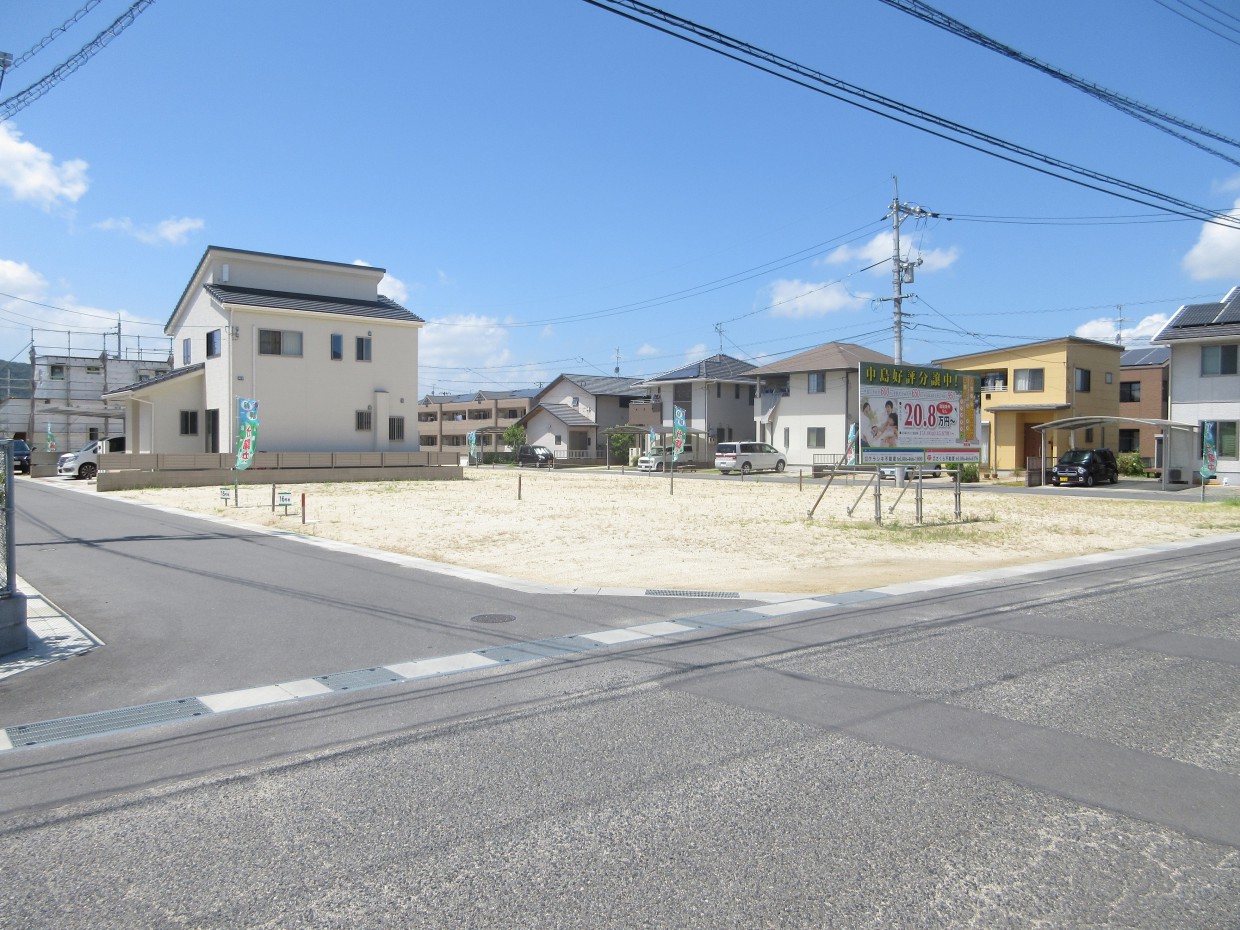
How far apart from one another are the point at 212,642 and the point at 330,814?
14.6 ft

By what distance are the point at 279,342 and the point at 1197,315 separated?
3771 cm

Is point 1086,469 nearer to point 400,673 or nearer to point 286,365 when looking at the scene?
point 286,365

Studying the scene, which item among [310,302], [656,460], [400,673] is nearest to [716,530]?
[400,673]

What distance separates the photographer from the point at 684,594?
402 inches

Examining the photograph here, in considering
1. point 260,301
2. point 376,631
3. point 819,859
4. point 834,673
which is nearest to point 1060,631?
point 834,673

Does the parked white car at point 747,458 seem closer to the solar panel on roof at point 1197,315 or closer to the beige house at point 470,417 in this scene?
the solar panel on roof at point 1197,315

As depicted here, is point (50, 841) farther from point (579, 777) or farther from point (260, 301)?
point (260, 301)

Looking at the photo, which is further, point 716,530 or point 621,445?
point 621,445

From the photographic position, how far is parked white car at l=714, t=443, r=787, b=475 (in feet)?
152

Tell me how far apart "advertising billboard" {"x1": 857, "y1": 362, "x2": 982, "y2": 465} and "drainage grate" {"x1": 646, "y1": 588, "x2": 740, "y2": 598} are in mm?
8777

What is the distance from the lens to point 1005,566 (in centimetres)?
1284

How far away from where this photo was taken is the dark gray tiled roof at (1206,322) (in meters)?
32.0

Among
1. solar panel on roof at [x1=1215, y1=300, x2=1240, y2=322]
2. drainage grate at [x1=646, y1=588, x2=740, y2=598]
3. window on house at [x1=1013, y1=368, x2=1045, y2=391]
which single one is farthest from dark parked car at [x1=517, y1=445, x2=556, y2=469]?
drainage grate at [x1=646, y1=588, x2=740, y2=598]

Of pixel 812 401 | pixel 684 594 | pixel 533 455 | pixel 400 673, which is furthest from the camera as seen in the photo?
pixel 533 455
